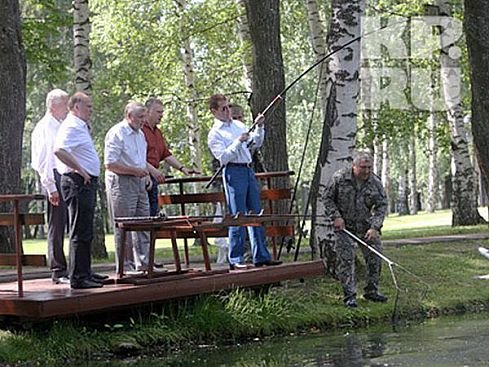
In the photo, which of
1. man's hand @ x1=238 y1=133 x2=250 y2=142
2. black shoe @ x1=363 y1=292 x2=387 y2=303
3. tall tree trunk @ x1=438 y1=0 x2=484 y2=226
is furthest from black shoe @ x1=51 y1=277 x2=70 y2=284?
tall tree trunk @ x1=438 y1=0 x2=484 y2=226

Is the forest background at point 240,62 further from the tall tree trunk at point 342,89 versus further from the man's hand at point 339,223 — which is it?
the man's hand at point 339,223

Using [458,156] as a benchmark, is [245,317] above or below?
below

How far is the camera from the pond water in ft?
29.3

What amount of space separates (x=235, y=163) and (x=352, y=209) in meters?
1.53

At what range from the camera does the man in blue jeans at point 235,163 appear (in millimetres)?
11508

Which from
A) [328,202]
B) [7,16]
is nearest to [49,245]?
[328,202]

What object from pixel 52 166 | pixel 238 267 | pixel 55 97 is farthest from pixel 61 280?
pixel 238 267

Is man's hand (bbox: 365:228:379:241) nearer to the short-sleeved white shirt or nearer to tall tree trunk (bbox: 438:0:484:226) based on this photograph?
the short-sleeved white shirt

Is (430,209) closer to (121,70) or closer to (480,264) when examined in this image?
(121,70)

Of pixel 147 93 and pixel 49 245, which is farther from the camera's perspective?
pixel 147 93

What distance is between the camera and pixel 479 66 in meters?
16.4

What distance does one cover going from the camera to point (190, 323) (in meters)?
10.6

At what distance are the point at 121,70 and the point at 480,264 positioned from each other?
17.5 metres

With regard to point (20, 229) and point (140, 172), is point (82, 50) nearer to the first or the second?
point (140, 172)
